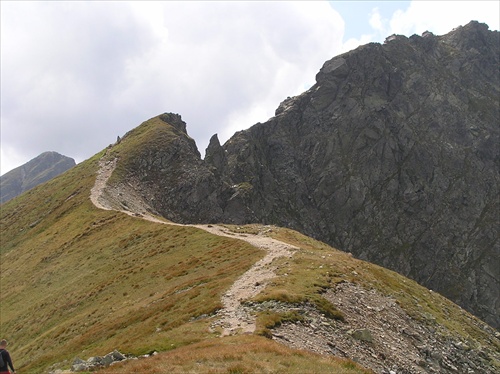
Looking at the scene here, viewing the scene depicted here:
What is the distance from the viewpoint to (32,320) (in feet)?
176

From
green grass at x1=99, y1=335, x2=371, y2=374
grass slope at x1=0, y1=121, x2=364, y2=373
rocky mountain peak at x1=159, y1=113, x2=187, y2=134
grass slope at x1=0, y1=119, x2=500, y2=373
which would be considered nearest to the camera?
green grass at x1=99, y1=335, x2=371, y2=374

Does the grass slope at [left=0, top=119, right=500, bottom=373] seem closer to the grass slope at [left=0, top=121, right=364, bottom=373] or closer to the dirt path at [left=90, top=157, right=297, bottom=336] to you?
the grass slope at [left=0, top=121, right=364, bottom=373]

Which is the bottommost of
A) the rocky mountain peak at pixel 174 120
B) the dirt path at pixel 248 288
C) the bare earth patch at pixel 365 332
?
the bare earth patch at pixel 365 332

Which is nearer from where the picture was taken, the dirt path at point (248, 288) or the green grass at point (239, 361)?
the green grass at point (239, 361)

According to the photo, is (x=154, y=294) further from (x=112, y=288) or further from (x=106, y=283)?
(x=106, y=283)

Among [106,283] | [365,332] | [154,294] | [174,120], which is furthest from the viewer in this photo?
[174,120]

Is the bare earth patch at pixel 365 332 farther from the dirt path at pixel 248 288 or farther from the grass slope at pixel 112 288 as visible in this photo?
the grass slope at pixel 112 288

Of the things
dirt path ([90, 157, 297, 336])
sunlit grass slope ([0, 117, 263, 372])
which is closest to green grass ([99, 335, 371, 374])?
sunlit grass slope ([0, 117, 263, 372])

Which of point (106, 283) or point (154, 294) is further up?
point (106, 283)

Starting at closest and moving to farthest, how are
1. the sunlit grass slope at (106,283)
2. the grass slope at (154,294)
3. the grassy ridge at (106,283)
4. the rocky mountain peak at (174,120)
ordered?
the grass slope at (154,294) < the sunlit grass slope at (106,283) < the grassy ridge at (106,283) < the rocky mountain peak at (174,120)

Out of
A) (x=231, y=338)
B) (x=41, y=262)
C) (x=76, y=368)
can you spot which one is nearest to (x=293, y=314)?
(x=231, y=338)

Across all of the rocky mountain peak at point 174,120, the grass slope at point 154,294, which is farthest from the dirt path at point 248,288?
the rocky mountain peak at point 174,120

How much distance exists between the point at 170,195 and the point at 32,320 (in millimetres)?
77070

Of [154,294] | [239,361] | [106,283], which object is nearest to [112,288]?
[106,283]
